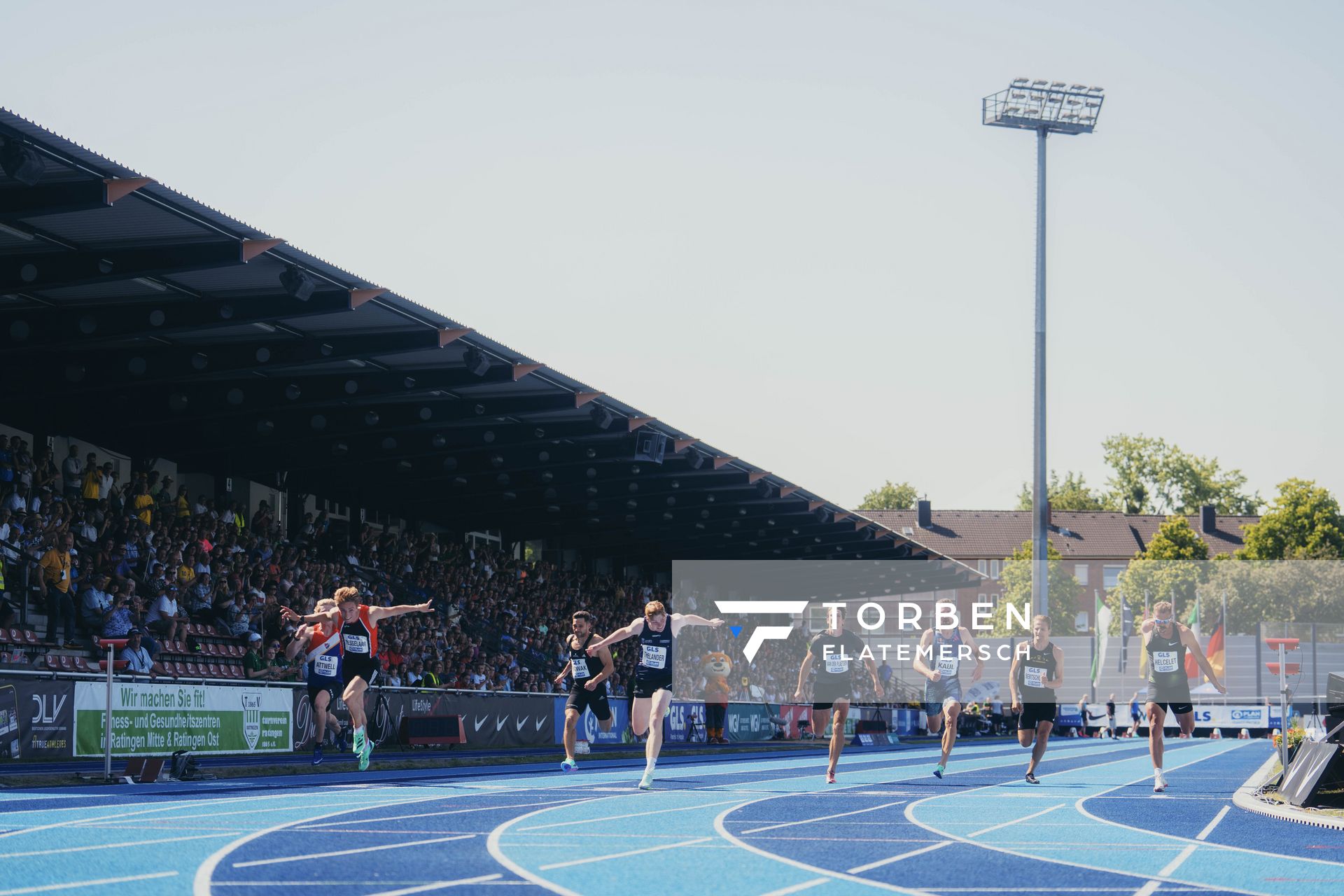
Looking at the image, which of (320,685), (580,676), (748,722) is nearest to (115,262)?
(320,685)

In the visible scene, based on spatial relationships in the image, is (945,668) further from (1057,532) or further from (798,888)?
(1057,532)

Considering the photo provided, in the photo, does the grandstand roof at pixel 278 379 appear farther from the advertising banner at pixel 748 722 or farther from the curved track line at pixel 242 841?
the curved track line at pixel 242 841

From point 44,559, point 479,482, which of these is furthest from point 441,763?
point 479,482

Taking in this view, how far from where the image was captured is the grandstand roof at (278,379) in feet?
59.7

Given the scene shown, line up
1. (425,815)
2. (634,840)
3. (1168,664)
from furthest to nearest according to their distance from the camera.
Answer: (1168,664) → (425,815) → (634,840)

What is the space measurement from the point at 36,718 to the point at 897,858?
33.1 ft

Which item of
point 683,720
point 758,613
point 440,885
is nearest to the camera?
point 440,885

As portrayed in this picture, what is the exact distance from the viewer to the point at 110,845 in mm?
8922

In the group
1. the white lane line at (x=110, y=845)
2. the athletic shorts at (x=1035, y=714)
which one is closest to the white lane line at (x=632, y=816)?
the white lane line at (x=110, y=845)

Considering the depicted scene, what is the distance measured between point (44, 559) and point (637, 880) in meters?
14.8

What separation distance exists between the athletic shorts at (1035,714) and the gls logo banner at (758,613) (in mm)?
33003

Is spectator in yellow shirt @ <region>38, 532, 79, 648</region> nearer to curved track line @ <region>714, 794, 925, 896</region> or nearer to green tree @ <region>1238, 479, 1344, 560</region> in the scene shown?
curved track line @ <region>714, 794, 925, 896</region>

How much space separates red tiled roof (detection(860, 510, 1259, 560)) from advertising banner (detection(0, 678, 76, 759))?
97.4 metres

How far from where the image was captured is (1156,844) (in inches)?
404
